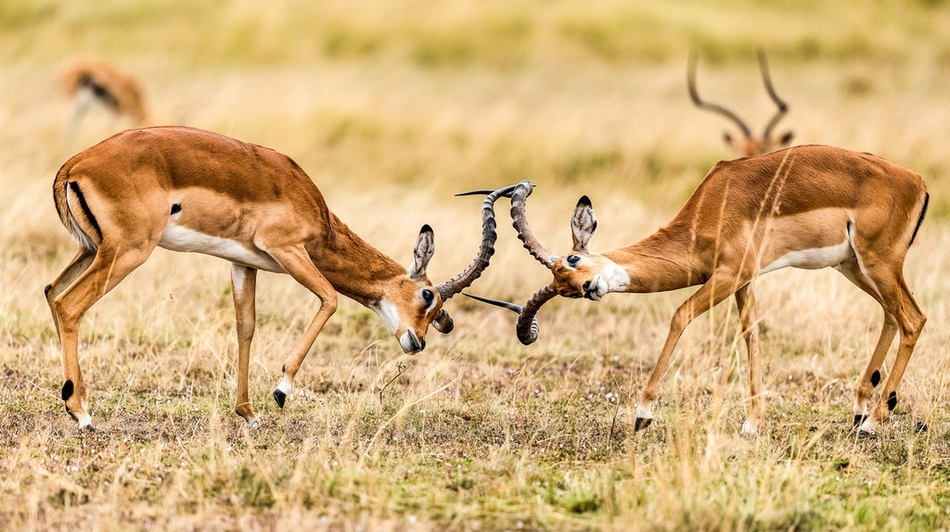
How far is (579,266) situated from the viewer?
546 centimetres

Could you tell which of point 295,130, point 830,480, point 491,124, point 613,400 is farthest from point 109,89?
point 830,480

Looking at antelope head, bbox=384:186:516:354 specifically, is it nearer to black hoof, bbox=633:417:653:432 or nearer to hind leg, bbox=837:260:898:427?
black hoof, bbox=633:417:653:432

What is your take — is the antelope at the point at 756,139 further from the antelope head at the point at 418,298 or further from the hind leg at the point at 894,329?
the antelope head at the point at 418,298

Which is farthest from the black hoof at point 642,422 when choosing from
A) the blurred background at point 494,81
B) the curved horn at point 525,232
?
the blurred background at point 494,81

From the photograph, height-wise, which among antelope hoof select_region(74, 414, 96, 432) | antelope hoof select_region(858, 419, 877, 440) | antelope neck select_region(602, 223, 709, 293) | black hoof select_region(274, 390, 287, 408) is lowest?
→ antelope hoof select_region(858, 419, 877, 440)

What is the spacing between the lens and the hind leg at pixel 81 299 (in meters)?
5.36

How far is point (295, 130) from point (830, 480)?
10031 mm

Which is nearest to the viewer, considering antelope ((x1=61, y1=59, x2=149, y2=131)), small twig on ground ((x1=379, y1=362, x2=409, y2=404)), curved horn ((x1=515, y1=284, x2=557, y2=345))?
curved horn ((x1=515, y1=284, x2=557, y2=345))

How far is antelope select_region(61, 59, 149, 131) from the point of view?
1470 cm

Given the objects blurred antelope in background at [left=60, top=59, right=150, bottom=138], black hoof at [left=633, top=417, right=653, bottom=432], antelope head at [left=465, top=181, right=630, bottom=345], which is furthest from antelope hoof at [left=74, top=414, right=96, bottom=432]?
blurred antelope in background at [left=60, top=59, right=150, bottom=138]

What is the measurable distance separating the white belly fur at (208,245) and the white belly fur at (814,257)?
2481mm

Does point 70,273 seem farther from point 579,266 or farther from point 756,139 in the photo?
point 756,139

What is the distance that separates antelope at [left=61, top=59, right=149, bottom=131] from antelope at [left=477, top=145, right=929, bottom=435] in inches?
398

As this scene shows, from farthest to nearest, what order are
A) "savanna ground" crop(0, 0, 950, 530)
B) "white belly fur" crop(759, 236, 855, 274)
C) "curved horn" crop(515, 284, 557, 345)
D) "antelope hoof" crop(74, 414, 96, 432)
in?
1. "white belly fur" crop(759, 236, 855, 274)
2. "curved horn" crop(515, 284, 557, 345)
3. "antelope hoof" crop(74, 414, 96, 432)
4. "savanna ground" crop(0, 0, 950, 530)
